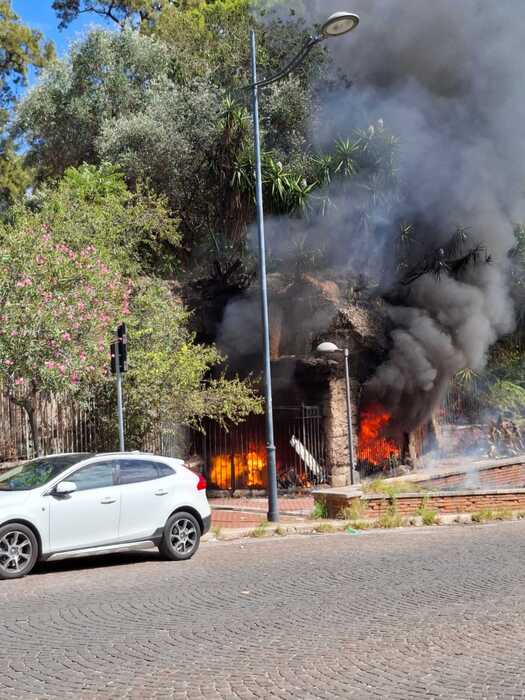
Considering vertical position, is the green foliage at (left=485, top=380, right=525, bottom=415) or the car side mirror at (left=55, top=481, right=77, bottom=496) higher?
the green foliage at (left=485, top=380, right=525, bottom=415)

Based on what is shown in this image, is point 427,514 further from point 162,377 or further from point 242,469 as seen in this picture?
point 242,469

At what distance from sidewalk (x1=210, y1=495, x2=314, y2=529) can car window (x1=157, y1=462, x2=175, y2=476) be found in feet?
10.1

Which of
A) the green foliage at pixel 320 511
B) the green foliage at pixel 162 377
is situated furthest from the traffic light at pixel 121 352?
the green foliage at pixel 320 511

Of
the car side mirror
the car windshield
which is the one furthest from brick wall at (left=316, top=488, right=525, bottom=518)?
the car side mirror

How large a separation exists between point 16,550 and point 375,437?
49.2 ft

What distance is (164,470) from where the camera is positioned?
32.1 ft

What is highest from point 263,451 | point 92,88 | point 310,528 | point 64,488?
point 92,88

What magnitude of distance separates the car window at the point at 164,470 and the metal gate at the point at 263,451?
9.41m

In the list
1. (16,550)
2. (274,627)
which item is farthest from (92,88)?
(274,627)

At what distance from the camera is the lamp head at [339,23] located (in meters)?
11.5

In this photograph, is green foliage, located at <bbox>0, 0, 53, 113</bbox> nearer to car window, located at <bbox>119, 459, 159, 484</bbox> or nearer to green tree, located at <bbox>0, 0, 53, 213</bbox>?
green tree, located at <bbox>0, 0, 53, 213</bbox>

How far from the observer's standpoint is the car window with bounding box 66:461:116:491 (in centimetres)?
904

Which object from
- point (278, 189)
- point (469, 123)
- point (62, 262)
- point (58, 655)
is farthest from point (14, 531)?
point (469, 123)

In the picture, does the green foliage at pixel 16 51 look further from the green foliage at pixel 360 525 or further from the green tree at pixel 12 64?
the green foliage at pixel 360 525
